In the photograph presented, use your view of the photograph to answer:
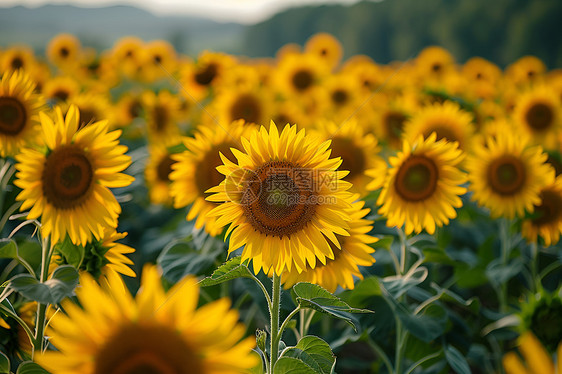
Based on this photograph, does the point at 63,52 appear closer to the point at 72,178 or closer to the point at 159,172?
the point at 159,172

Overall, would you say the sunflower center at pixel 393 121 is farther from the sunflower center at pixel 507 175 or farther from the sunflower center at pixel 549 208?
the sunflower center at pixel 549 208

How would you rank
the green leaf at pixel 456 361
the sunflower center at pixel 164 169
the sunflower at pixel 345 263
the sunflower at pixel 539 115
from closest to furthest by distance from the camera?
1. the sunflower at pixel 345 263
2. the green leaf at pixel 456 361
3. the sunflower center at pixel 164 169
4. the sunflower at pixel 539 115

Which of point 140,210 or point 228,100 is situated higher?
point 228,100

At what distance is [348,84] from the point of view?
555 centimetres

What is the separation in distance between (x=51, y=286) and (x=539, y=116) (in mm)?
4562

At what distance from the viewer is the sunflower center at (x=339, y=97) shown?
5.49m

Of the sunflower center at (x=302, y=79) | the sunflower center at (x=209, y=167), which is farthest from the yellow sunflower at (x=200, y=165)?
the sunflower center at (x=302, y=79)

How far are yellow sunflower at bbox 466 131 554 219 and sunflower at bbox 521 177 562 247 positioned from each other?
8cm

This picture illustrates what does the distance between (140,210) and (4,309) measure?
Result: 9.39 feet

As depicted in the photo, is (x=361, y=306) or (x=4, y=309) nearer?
(x=4, y=309)

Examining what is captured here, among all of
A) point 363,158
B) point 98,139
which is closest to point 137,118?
point 363,158

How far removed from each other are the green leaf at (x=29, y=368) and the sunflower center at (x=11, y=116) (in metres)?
1.26

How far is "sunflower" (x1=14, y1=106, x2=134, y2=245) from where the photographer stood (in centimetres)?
191

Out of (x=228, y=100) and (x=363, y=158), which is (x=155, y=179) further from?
(x=363, y=158)
